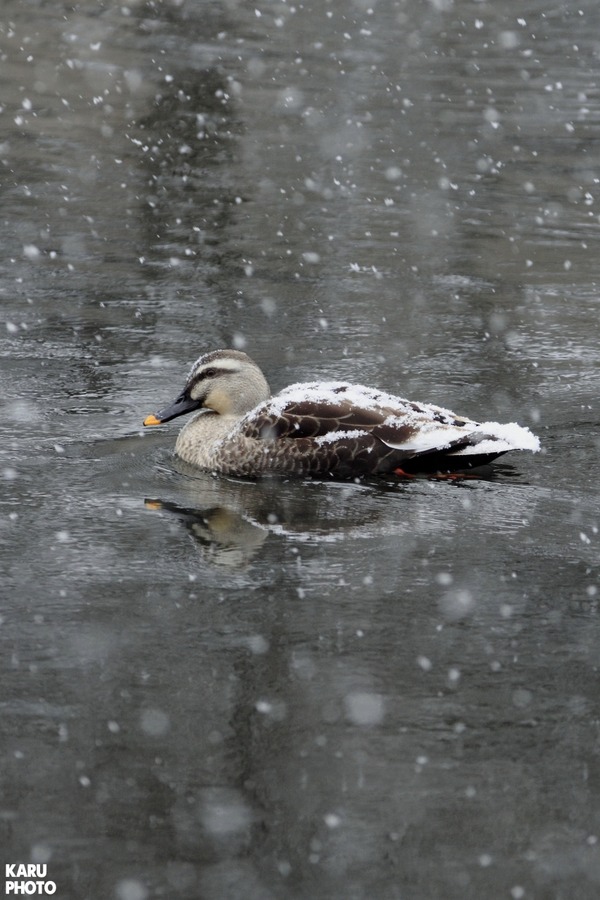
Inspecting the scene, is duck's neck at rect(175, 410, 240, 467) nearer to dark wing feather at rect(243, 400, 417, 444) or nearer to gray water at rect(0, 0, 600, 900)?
gray water at rect(0, 0, 600, 900)

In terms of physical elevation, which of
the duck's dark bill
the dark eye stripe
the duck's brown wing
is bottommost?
the duck's dark bill

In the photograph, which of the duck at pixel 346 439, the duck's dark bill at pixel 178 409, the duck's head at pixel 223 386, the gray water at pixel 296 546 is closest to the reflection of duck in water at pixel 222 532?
the gray water at pixel 296 546

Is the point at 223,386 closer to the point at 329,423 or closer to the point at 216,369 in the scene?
the point at 216,369

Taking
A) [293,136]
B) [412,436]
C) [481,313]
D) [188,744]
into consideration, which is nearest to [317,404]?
[412,436]

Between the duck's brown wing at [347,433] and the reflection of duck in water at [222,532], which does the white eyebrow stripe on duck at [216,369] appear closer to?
the duck's brown wing at [347,433]

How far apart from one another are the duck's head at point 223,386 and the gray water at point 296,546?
370 millimetres

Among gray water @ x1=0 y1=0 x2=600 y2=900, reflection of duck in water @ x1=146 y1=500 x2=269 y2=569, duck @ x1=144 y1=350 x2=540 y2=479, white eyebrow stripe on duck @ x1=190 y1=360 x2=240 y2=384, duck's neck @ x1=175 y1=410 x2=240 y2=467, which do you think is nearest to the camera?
gray water @ x1=0 y1=0 x2=600 y2=900

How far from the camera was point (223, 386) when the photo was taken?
970 centimetres

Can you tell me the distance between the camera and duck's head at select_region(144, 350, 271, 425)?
9664mm

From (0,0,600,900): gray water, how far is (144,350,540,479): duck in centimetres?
13

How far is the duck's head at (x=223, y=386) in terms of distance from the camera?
31.7ft

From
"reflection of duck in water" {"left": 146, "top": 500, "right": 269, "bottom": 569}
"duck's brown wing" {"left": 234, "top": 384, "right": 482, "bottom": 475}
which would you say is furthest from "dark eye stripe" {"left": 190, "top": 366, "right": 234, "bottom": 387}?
"reflection of duck in water" {"left": 146, "top": 500, "right": 269, "bottom": 569}

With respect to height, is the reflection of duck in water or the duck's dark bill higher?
the duck's dark bill

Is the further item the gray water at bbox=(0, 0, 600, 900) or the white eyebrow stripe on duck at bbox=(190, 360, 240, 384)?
the white eyebrow stripe on duck at bbox=(190, 360, 240, 384)
